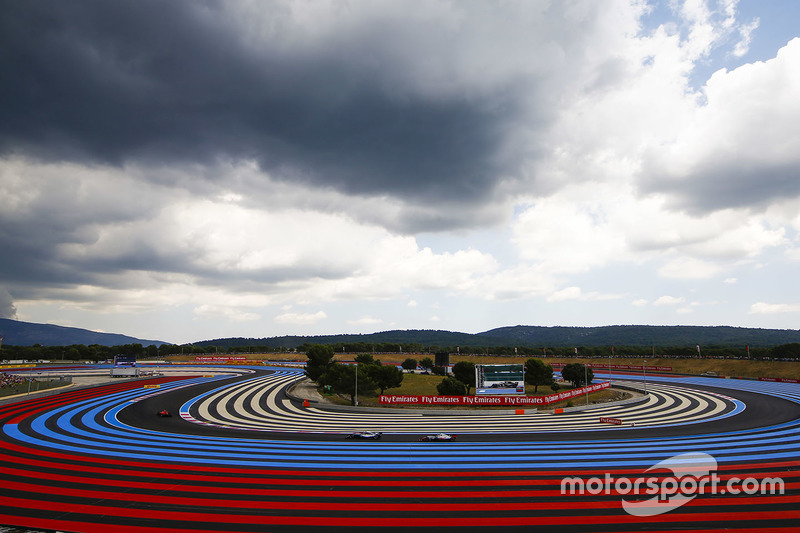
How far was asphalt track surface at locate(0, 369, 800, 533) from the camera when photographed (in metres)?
22.0

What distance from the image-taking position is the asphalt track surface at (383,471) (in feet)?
72.1

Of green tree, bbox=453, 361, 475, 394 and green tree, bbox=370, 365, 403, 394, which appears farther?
green tree, bbox=453, 361, 475, 394

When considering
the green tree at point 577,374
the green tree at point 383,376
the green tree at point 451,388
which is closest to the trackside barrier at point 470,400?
the green tree at point 451,388

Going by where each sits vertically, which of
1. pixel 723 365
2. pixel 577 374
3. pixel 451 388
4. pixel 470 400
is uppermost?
pixel 451 388

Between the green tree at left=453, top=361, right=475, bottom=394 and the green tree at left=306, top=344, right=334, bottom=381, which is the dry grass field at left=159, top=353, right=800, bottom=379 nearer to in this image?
the green tree at left=306, top=344, right=334, bottom=381

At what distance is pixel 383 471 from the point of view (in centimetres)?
2991

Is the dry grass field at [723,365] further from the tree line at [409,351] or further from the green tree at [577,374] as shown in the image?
the green tree at [577,374]

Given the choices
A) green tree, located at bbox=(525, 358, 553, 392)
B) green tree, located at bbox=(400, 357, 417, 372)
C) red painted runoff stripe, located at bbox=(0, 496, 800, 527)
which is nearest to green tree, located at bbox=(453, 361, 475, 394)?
green tree, located at bbox=(525, 358, 553, 392)

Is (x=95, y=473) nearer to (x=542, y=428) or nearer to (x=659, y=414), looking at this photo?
(x=542, y=428)

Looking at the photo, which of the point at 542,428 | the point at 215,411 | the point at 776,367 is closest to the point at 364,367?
the point at 215,411

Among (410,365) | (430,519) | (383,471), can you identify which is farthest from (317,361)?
(430,519)

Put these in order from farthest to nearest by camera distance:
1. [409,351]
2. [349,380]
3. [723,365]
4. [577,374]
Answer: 1. [409,351]
2. [723,365]
3. [577,374]
4. [349,380]

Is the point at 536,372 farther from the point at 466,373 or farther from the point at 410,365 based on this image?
the point at 410,365

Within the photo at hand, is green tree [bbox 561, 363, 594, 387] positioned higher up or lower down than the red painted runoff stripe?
lower down
